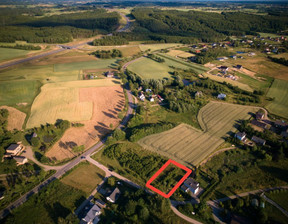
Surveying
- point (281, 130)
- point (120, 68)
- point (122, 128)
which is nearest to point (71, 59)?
point (120, 68)

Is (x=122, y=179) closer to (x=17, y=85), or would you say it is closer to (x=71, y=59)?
(x=17, y=85)

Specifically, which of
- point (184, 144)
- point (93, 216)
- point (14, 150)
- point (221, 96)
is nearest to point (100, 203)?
point (93, 216)

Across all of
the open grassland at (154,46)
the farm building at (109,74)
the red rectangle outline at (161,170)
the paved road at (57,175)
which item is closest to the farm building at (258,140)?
the red rectangle outline at (161,170)

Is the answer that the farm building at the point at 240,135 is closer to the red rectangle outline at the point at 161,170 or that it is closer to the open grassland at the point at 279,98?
the red rectangle outline at the point at 161,170

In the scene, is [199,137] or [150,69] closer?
[199,137]

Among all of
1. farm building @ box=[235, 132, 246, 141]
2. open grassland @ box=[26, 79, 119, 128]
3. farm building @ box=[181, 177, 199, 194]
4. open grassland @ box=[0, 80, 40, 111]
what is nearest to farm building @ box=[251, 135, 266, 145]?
farm building @ box=[235, 132, 246, 141]

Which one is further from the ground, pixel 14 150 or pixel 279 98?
pixel 14 150

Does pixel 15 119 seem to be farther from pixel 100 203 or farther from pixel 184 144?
pixel 184 144
